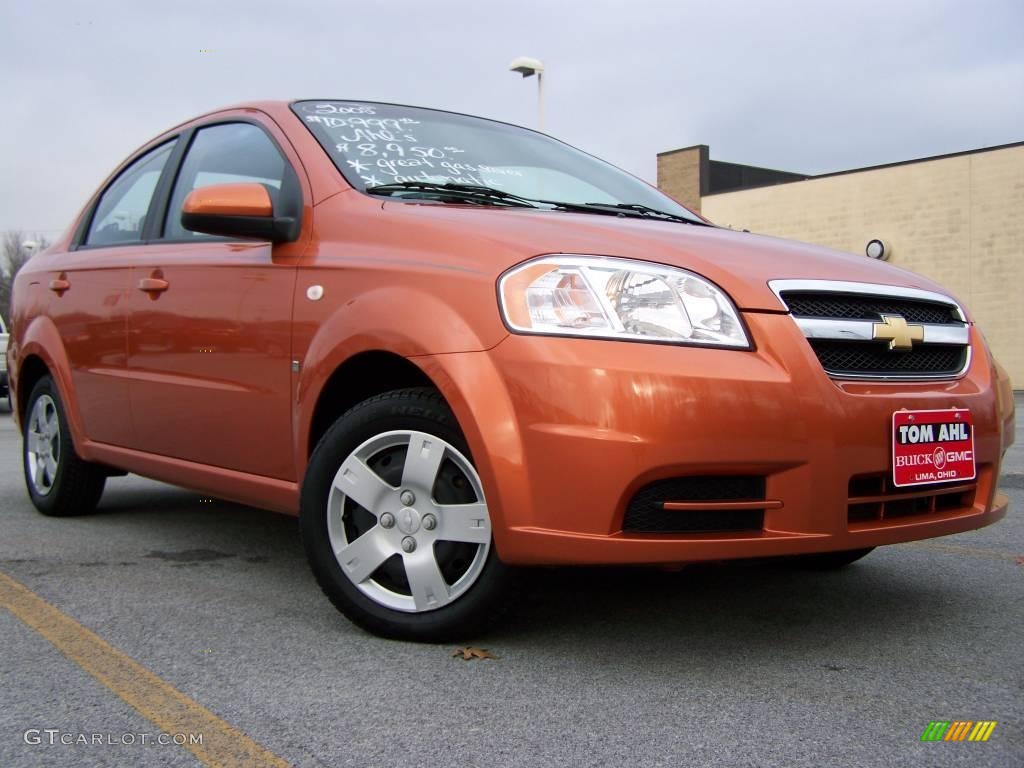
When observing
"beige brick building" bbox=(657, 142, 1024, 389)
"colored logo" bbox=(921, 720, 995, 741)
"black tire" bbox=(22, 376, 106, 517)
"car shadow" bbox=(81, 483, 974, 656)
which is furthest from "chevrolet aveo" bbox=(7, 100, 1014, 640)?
"beige brick building" bbox=(657, 142, 1024, 389)

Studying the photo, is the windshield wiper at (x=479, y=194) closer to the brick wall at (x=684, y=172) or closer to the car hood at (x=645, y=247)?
the car hood at (x=645, y=247)

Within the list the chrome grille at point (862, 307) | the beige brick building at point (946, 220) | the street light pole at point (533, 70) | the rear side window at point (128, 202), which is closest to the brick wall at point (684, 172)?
the beige brick building at point (946, 220)

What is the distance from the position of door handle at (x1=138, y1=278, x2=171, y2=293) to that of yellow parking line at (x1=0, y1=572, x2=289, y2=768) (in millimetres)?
1201

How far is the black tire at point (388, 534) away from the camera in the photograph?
9.33ft

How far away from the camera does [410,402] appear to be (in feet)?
9.67

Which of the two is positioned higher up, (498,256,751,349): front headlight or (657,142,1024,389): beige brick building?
(657,142,1024,389): beige brick building

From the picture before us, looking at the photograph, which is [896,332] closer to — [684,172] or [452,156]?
[452,156]

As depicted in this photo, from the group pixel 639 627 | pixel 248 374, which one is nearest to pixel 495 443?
pixel 639 627

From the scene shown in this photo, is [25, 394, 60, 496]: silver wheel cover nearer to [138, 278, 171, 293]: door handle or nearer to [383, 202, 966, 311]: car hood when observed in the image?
[138, 278, 171, 293]: door handle

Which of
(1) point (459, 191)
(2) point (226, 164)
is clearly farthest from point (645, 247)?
(2) point (226, 164)

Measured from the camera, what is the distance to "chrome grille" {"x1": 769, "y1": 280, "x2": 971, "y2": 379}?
2.82 meters

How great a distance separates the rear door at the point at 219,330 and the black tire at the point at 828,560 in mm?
1860

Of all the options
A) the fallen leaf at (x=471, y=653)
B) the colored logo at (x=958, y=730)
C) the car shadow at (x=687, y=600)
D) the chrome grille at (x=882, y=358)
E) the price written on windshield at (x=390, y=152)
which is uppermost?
the price written on windshield at (x=390, y=152)

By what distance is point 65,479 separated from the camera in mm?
4965
